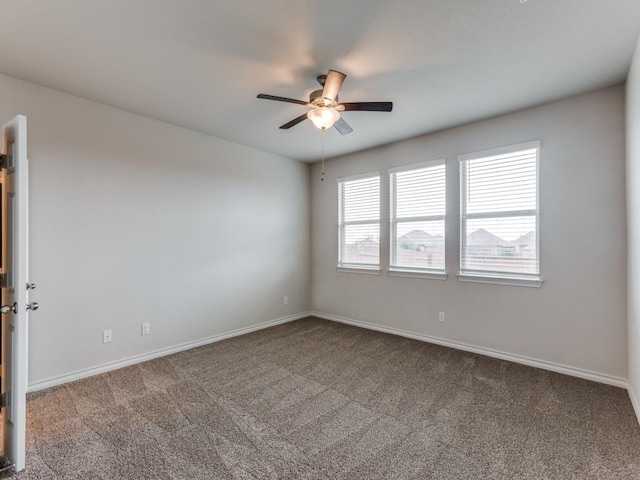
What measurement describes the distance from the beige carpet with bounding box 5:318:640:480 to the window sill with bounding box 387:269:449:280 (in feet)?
3.20

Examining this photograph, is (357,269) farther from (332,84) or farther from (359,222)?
(332,84)

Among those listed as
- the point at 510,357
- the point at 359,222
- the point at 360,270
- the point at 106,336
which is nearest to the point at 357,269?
the point at 360,270

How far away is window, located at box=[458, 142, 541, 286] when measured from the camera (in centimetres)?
318

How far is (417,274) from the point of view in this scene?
4.04 metres

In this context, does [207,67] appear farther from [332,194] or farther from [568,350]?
[568,350]

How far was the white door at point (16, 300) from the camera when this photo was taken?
172cm

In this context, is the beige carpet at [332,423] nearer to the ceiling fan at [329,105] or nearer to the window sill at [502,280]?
the window sill at [502,280]

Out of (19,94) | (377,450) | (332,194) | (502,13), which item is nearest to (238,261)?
(332,194)

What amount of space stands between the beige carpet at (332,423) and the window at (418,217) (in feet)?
4.20

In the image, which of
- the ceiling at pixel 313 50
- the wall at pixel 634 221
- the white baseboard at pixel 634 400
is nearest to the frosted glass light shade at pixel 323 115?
the ceiling at pixel 313 50

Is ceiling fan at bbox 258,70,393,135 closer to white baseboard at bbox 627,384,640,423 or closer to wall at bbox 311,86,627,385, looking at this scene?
wall at bbox 311,86,627,385

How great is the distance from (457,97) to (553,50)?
31.9 inches

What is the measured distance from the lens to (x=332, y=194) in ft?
16.6

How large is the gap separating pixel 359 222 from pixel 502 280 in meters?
2.08
